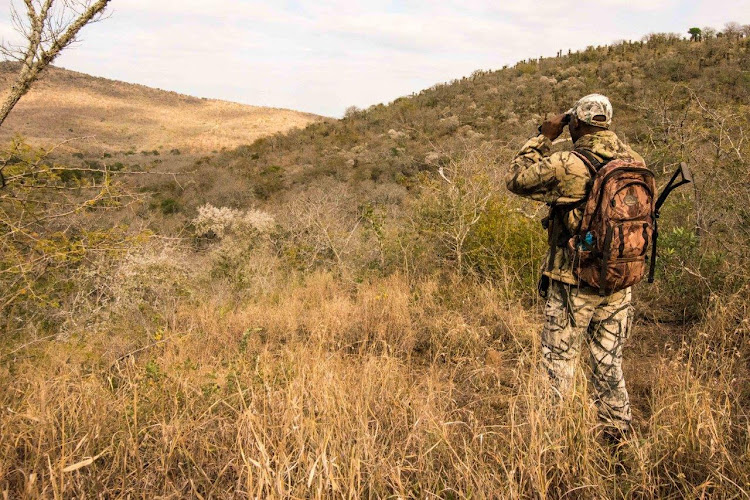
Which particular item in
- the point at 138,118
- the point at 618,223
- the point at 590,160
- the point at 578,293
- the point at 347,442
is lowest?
the point at 347,442

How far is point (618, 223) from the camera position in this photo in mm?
2043

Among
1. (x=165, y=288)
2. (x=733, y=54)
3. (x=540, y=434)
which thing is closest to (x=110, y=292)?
(x=165, y=288)

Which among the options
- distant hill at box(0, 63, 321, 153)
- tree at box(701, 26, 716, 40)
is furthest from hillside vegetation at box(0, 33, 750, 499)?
distant hill at box(0, 63, 321, 153)

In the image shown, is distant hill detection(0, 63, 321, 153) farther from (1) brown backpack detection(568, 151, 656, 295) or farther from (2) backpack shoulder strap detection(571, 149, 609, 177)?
(1) brown backpack detection(568, 151, 656, 295)

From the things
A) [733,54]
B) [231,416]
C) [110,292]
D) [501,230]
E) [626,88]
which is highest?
[733,54]

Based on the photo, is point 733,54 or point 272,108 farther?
point 272,108

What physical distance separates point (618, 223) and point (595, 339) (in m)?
0.67

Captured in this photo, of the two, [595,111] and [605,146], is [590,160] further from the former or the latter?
[595,111]

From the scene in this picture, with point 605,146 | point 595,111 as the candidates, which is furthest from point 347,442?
point 595,111

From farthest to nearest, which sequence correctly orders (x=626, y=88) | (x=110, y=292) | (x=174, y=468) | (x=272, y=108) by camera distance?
1. (x=272, y=108)
2. (x=626, y=88)
3. (x=110, y=292)
4. (x=174, y=468)

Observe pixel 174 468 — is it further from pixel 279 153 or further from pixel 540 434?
pixel 279 153

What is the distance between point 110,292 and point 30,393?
140 inches

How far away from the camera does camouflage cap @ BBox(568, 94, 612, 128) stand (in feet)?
7.43

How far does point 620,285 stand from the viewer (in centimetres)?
212
